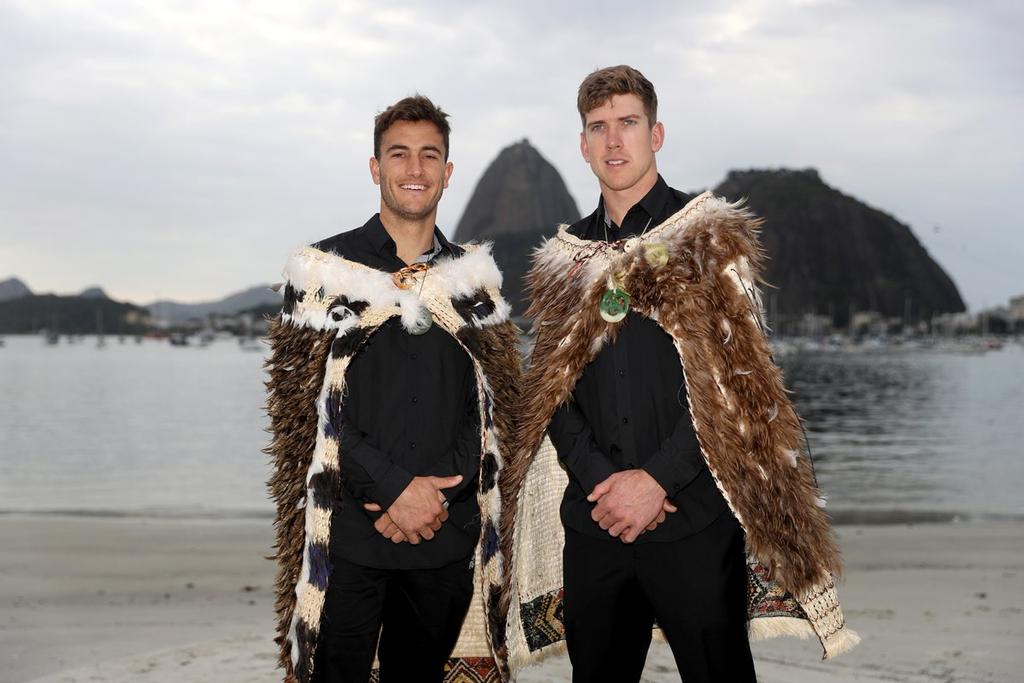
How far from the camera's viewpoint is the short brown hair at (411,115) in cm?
307

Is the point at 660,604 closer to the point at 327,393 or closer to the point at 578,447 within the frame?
the point at 578,447

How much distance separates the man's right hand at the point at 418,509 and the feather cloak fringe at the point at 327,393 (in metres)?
0.29

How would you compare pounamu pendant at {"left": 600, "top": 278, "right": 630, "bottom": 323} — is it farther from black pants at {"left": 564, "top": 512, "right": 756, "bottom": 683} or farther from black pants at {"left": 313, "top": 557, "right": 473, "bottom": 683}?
black pants at {"left": 313, "top": 557, "right": 473, "bottom": 683}

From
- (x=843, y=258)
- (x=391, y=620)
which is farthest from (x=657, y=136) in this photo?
(x=843, y=258)

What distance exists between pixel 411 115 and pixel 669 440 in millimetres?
1398

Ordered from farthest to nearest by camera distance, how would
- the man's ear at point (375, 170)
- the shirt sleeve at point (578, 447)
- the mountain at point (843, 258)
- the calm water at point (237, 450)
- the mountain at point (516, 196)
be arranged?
the mountain at point (516, 196)
the mountain at point (843, 258)
the calm water at point (237, 450)
the man's ear at point (375, 170)
the shirt sleeve at point (578, 447)

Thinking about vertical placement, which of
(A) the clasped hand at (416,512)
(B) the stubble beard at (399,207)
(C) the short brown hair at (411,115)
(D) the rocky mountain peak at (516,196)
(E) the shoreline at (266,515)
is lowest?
(E) the shoreline at (266,515)

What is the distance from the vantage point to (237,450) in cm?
2167

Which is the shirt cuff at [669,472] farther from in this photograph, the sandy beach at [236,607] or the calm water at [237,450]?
the calm water at [237,450]

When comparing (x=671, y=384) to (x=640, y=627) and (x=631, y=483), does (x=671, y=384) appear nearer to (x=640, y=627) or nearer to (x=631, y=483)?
(x=631, y=483)

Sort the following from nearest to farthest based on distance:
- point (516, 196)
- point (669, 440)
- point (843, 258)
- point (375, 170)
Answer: point (669, 440), point (375, 170), point (843, 258), point (516, 196)

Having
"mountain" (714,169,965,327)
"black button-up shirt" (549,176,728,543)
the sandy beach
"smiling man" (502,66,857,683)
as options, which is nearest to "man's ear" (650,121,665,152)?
"smiling man" (502,66,857,683)

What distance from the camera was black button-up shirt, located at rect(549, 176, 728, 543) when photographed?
108 inches

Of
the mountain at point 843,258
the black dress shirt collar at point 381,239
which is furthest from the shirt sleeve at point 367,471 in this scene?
the mountain at point 843,258
